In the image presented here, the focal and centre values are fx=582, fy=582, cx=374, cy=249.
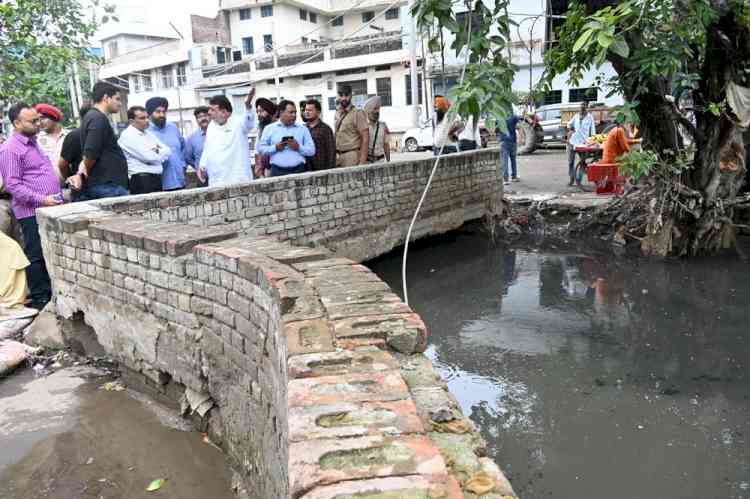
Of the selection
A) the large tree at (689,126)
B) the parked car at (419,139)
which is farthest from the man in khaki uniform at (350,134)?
the parked car at (419,139)

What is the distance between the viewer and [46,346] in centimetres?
529

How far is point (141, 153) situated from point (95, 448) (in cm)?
317

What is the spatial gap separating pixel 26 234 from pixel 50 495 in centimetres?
322

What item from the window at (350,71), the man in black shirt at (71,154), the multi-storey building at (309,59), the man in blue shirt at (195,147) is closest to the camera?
the man in black shirt at (71,154)

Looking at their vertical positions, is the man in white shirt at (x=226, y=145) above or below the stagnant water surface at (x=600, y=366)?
above

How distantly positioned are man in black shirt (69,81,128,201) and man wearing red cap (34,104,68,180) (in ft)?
3.13

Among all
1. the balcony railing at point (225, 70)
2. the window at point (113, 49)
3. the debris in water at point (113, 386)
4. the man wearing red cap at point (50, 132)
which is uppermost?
the window at point (113, 49)

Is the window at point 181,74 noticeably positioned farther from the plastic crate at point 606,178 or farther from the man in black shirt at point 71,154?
the man in black shirt at point 71,154

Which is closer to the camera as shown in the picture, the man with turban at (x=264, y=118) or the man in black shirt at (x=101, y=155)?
the man in black shirt at (x=101, y=155)

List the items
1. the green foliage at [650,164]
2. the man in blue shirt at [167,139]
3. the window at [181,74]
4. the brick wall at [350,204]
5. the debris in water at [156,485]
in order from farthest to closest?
1. the window at [181,74]
2. the green foliage at [650,164]
3. the man in blue shirt at [167,139]
4. the brick wall at [350,204]
5. the debris in water at [156,485]

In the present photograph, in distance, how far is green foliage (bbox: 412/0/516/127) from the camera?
3793 mm

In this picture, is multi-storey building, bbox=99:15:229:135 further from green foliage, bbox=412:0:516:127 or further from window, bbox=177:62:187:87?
green foliage, bbox=412:0:516:127

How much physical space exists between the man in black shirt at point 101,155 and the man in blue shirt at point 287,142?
1.93 meters

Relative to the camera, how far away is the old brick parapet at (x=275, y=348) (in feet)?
5.36
